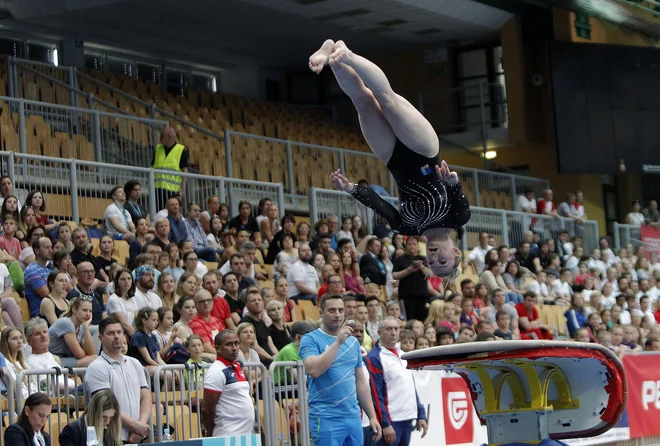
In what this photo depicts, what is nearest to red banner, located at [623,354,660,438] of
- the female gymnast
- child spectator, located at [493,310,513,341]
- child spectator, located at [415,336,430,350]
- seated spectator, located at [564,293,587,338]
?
A: child spectator, located at [493,310,513,341]

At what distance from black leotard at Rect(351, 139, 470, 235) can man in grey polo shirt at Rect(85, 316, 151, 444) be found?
221 centimetres

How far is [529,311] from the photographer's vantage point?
14.4 meters

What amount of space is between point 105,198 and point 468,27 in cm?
1224

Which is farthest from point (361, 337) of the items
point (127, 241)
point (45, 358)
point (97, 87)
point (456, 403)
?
point (97, 87)

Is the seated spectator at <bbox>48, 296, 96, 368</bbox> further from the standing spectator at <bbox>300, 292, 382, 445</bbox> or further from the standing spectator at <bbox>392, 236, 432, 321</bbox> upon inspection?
the standing spectator at <bbox>392, 236, 432, 321</bbox>

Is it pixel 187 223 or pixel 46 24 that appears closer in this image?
pixel 187 223

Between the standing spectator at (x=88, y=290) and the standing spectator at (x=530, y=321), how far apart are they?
6201 mm

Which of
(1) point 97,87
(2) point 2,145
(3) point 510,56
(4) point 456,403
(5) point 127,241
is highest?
(3) point 510,56

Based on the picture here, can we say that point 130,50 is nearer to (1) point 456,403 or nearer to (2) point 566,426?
(1) point 456,403

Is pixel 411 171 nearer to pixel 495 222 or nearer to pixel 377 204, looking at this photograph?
pixel 377 204

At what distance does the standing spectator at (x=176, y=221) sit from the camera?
12.4m

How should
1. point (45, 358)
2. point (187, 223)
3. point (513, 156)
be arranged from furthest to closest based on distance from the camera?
1. point (513, 156)
2. point (187, 223)
3. point (45, 358)

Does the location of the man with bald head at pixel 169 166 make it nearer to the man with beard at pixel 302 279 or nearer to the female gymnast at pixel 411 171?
the man with beard at pixel 302 279

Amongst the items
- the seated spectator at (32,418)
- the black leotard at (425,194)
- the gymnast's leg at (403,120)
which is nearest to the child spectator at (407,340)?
the black leotard at (425,194)
